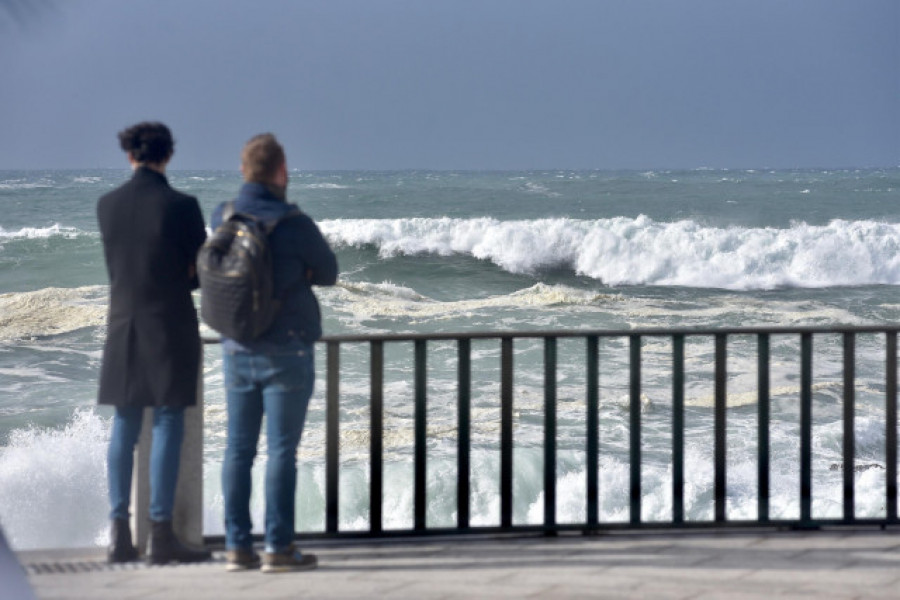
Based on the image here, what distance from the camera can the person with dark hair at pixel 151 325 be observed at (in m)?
3.19

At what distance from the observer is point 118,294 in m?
3.25

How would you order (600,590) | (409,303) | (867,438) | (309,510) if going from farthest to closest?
(409,303), (867,438), (309,510), (600,590)

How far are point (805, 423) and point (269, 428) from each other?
166cm

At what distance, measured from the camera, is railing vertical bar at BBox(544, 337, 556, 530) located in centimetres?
355

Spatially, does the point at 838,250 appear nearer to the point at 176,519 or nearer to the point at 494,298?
the point at 494,298

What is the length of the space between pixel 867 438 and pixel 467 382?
262 inches

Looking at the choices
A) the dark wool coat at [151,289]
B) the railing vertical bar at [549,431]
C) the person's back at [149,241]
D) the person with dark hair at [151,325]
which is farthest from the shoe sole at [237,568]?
the railing vertical bar at [549,431]

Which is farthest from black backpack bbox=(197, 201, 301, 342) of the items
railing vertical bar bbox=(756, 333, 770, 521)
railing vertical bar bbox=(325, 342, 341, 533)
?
railing vertical bar bbox=(756, 333, 770, 521)

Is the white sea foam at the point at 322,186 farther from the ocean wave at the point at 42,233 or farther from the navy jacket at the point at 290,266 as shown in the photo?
the navy jacket at the point at 290,266

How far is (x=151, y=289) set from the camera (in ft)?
10.5

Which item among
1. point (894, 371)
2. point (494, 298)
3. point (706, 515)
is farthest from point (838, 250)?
point (894, 371)

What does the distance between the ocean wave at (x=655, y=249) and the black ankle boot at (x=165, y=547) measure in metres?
20.1

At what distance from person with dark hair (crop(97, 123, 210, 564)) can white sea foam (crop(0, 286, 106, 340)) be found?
14.9 meters

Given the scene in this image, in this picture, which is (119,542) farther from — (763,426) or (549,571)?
(763,426)
